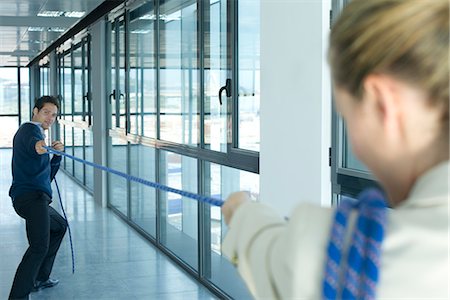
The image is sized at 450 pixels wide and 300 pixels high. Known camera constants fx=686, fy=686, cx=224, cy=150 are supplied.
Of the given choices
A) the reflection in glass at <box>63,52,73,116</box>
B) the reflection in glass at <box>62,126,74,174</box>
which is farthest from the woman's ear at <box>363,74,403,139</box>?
the reflection in glass at <box>63,52,73,116</box>

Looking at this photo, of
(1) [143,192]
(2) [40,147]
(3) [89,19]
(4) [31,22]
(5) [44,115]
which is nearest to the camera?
(2) [40,147]

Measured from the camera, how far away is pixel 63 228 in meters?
5.55

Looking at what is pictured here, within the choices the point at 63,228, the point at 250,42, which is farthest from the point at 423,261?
the point at 63,228

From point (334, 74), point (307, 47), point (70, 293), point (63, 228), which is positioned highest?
point (307, 47)

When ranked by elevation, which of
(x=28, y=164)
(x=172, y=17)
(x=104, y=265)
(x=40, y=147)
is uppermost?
(x=172, y=17)

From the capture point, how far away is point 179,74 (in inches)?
261

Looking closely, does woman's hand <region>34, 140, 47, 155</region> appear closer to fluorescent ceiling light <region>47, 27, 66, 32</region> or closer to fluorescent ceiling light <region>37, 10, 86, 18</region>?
fluorescent ceiling light <region>37, 10, 86, 18</region>

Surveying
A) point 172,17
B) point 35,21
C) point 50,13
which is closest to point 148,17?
point 172,17

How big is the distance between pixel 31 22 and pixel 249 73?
281 inches

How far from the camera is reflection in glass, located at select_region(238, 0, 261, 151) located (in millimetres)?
4738

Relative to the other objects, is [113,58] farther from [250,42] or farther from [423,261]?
[423,261]

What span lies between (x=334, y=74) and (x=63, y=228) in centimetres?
504

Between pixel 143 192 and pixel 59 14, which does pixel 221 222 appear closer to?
pixel 143 192

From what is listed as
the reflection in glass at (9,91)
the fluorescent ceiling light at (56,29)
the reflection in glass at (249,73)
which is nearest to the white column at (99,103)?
the fluorescent ceiling light at (56,29)
